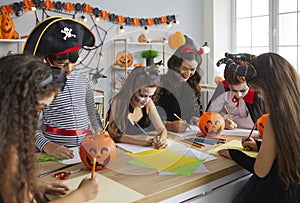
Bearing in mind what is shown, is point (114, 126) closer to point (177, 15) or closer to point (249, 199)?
point (249, 199)

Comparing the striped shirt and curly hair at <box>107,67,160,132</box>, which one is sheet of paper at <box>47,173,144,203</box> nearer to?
curly hair at <box>107,67,160,132</box>

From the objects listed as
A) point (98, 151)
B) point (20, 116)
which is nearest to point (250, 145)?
point (98, 151)

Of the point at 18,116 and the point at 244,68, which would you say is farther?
the point at 244,68

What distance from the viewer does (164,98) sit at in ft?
4.25

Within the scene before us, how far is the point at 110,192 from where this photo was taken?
3.51 ft

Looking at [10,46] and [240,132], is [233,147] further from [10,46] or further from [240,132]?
[10,46]

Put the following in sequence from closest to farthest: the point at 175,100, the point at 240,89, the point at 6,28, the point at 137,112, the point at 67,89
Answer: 1. the point at 175,100
2. the point at 137,112
3. the point at 67,89
4. the point at 240,89
5. the point at 6,28

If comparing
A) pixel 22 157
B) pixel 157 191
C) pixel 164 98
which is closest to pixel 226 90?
pixel 164 98

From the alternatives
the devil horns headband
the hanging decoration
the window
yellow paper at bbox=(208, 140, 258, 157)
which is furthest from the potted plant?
the window

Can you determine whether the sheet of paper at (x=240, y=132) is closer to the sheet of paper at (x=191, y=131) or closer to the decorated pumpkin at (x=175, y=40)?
the sheet of paper at (x=191, y=131)

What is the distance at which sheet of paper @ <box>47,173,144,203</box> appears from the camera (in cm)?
102

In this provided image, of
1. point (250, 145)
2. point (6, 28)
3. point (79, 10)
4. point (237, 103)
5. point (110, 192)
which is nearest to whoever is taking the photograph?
point (110, 192)

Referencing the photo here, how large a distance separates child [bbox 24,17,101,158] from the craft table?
0.57 ft

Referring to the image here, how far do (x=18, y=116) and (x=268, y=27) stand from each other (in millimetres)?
3993
